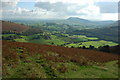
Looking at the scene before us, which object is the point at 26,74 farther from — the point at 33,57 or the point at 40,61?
the point at 33,57

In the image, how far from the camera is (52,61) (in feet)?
60.8

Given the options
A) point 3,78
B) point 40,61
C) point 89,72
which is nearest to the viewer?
point 3,78

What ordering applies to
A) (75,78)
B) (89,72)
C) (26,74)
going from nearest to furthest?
(26,74) < (75,78) < (89,72)

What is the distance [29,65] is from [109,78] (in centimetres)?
932

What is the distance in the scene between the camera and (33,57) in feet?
63.5

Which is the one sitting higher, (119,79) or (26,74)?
(26,74)

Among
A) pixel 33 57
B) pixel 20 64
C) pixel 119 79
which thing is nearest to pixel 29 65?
pixel 20 64

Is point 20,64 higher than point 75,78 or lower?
higher

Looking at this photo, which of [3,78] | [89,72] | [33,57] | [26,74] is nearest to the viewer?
[3,78]

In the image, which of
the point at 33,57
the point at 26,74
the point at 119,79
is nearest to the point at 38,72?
the point at 26,74

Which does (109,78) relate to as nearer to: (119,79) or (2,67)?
(119,79)

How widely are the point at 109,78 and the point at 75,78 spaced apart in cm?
423

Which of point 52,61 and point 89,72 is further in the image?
point 52,61

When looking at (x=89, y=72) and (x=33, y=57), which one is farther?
(x=33, y=57)
